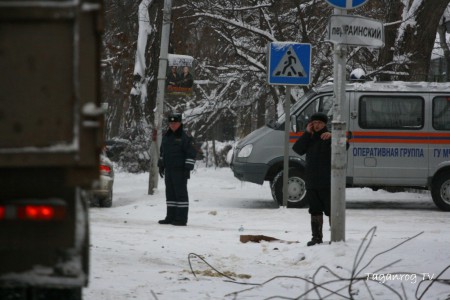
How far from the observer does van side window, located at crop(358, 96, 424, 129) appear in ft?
60.0

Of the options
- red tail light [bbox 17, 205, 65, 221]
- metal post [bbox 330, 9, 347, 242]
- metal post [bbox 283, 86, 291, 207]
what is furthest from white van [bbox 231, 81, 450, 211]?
red tail light [bbox 17, 205, 65, 221]

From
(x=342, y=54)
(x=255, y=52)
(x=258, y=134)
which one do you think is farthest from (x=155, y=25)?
(x=342, y=54)

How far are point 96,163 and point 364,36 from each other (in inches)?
242

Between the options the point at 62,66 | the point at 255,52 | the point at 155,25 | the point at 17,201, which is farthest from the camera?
the point at 155,25

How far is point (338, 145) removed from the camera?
970 centimetres

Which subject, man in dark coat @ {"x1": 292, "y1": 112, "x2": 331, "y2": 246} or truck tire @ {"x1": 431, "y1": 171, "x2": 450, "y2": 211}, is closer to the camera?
man in dark coat @ {"x1": 292, "y1": 112, "x2": 331, "y2": 246}

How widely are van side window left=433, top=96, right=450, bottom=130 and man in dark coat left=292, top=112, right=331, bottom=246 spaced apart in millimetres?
7330

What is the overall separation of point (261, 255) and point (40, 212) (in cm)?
665

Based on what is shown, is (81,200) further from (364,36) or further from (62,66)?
(364,36)

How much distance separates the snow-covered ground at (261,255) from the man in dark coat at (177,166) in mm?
327

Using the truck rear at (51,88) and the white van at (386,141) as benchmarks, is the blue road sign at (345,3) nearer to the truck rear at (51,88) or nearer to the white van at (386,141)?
the truck rear at (51,88)

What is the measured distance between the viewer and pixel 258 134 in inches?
743

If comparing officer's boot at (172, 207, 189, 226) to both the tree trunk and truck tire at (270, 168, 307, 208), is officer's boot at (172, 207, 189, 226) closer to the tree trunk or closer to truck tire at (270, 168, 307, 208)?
truck tire at (270, 168, 307, 208)

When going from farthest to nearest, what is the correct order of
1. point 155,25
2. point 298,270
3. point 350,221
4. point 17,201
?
point 155,25 < point 350,221 < point 298,270 < point 17,201
